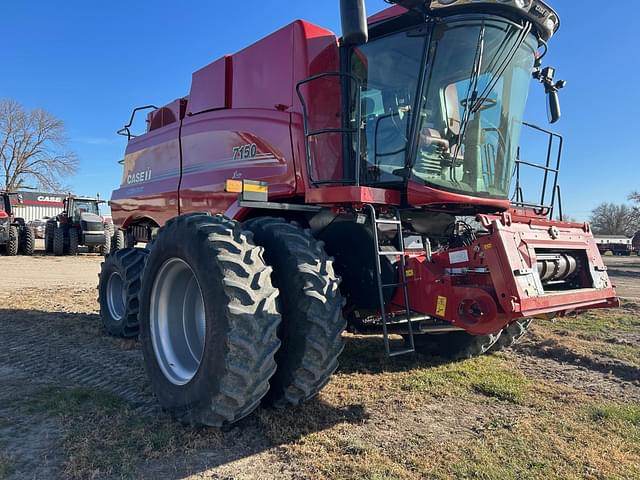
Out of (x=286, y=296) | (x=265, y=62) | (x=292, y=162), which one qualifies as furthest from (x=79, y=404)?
(x=265, y=62)

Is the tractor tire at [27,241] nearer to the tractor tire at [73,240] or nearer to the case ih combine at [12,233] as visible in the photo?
the case ih combine at [12,233]

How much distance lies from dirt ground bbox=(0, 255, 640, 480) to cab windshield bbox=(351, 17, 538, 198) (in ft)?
5.78

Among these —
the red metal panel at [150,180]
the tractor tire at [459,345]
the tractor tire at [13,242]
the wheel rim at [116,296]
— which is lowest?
the tractor tire at [459,345]

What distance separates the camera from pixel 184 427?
3.35m

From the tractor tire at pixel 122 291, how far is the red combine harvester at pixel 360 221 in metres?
1.69

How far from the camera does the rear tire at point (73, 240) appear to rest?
22.0m

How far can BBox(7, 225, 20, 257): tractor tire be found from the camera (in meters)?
20.5

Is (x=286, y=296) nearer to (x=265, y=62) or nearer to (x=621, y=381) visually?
(x=265, y=62)

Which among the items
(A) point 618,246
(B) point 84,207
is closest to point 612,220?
(A) point 618,246

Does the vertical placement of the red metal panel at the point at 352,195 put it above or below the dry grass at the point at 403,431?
above

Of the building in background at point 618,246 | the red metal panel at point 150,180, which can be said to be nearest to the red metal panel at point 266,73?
the red metal panel at point 150,180

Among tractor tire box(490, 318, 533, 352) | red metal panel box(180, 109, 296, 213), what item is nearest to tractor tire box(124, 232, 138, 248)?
red metal panel box(180, 109, 296, 213)

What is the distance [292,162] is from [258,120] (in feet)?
2.18

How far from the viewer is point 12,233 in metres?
20.5
